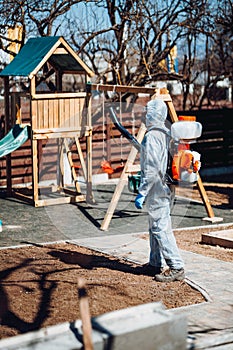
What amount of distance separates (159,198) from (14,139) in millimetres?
5592

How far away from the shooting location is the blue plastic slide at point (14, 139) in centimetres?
1269

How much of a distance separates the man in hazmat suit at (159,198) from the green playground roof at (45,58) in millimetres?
5296

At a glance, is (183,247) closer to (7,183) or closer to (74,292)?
(74,292)

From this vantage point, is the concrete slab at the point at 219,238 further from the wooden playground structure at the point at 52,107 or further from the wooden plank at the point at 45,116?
the wooden plank at the point at 45,116

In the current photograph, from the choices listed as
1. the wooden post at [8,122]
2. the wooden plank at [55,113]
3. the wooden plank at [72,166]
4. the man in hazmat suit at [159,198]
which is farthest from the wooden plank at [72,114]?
the man in hazmat suit at [159,198]

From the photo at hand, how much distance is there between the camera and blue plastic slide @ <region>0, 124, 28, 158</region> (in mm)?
12688

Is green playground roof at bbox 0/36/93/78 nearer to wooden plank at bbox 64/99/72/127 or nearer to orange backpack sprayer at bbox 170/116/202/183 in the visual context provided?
wooden plank at bbox 64/99/72/127

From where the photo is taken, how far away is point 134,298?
7316 millimetres

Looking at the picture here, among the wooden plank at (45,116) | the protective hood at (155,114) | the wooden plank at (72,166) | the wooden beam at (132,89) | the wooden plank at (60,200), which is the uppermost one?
the wooden beam at (132,89)

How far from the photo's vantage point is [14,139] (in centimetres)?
1303

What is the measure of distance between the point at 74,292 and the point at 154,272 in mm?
1202

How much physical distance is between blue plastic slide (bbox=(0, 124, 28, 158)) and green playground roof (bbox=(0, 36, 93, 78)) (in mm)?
1034

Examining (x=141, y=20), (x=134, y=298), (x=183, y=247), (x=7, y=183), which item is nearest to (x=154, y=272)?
(x=134, y=298)

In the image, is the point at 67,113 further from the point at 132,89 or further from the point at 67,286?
the point at 67,286
